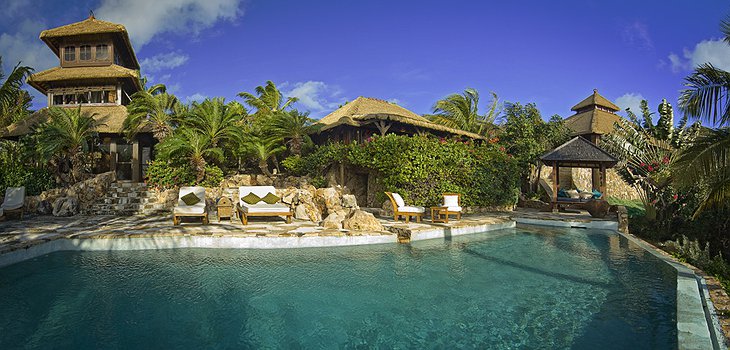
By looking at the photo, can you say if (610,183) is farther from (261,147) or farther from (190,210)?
(190,210)

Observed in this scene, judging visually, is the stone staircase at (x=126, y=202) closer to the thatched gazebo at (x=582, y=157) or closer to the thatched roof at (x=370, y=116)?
the thatched roof at (x=370, y=116)

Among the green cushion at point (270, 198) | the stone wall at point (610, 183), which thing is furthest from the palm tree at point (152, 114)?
the stone wall at point (610, 183)

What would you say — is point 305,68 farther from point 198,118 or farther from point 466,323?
point 466,323

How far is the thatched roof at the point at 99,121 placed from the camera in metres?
16.9

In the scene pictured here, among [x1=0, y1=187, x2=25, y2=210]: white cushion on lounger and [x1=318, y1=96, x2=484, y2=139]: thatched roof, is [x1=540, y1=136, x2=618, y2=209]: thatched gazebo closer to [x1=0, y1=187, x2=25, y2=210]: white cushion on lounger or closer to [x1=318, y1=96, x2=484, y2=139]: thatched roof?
[x1=318, y1=96, x2=484, y2=139]: thatched roof

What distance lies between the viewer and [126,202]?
44.7 feet

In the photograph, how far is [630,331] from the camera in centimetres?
379

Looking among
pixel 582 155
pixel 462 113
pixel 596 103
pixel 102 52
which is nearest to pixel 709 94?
pixel 582 155

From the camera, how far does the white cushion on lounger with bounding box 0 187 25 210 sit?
35.5 feet

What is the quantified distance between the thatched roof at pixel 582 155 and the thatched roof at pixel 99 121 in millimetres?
19497

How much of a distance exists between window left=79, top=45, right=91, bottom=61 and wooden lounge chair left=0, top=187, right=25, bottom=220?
38.6 feet

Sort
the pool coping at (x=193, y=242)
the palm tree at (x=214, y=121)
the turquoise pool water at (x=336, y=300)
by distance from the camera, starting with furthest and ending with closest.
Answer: the palm tree at (x=214, y=121)
the pool coping at (x=193, y=242)
the turquoise pool water at (x=336, y=300)

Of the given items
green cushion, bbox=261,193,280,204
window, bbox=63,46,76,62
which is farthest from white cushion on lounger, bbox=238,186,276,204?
window, bbox=63,46,76,62

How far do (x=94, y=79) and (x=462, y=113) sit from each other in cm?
2332
